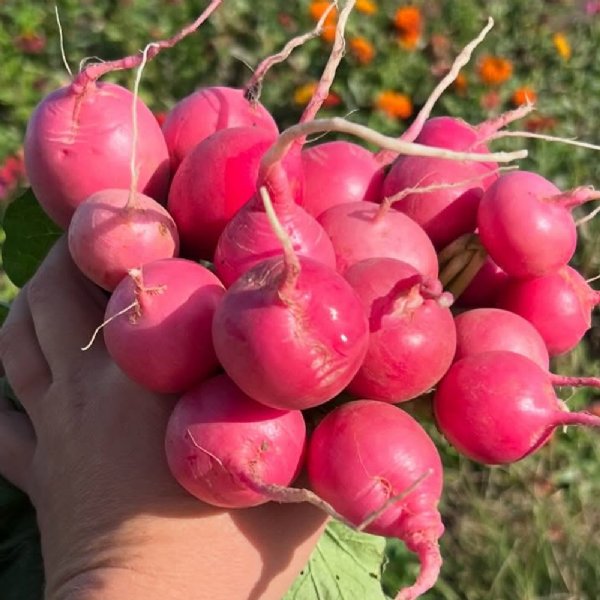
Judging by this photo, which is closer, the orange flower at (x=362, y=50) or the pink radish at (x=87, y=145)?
the pink radish at (x=87, y=145)

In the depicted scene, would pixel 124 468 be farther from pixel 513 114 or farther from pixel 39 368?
pixel 513 114

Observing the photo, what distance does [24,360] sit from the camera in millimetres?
1257

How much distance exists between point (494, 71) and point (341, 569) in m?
2.26

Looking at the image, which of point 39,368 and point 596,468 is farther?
point 596,468

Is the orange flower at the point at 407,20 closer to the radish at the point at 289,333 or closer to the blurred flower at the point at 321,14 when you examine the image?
the blurred flower at the point at 321,14

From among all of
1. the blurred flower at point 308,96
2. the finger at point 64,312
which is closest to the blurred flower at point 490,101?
the blurred flower at point 308,96

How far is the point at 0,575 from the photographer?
144 cm

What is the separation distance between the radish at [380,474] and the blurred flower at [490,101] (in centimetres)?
246

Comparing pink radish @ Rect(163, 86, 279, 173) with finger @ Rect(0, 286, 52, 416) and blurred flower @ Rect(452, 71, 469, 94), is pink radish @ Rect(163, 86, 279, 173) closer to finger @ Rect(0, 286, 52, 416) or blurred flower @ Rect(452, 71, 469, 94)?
finger @ Rect(0, 286, 52, 416)

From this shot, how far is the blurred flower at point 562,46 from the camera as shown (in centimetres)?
336

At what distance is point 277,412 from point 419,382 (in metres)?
0.15

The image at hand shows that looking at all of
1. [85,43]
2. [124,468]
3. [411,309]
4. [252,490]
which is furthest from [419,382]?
[85,43]

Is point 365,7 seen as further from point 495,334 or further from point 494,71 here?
point 495,334

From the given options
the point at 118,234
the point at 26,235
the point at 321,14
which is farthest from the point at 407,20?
the point at 118,234
